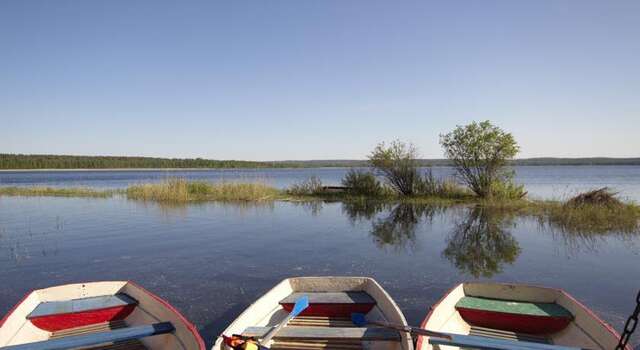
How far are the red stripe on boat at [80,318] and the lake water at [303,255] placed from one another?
996 millimetres

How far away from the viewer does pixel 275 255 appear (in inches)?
386

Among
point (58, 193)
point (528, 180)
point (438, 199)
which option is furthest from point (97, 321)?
point (528, 180)

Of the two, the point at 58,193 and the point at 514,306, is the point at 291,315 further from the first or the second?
the point at 58,193

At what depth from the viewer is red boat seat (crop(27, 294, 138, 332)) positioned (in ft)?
16.4

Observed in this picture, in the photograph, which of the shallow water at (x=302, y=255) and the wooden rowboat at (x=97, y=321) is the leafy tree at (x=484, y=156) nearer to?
the shallow water at (x=302, y=255)

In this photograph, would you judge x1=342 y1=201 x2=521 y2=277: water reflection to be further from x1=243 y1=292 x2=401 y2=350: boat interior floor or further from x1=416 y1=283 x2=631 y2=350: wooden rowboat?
x1=243 y1=292 x2=401 y2=350: boat interior floor

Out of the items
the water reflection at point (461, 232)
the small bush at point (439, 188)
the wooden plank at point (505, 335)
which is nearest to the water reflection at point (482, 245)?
the water reflection at point (461, 232)

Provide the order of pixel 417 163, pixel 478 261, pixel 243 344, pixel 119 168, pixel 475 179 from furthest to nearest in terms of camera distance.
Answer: pixel 119 168
pixel 417 163
pixel 475 179
pixel 478 261
pixel 243 344

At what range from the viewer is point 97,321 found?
523 cm

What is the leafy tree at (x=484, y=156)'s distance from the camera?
62.3 ft

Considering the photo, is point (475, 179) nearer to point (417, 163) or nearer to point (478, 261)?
point (417, 163)

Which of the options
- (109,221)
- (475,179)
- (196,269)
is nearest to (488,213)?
(475,179)

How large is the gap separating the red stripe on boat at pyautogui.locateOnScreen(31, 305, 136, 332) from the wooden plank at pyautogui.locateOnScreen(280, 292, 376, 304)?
2.26m

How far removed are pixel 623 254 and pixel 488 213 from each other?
21.3 feet
